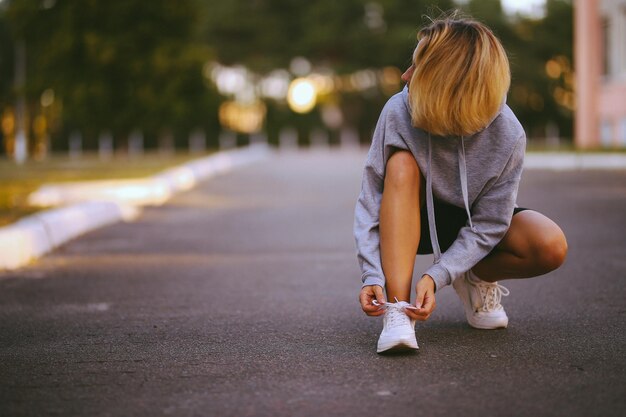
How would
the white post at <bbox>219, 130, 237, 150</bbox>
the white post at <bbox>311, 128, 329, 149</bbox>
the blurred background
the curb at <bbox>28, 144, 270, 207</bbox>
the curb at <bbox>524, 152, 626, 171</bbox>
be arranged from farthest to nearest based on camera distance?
the white post at <bbox>311, 128, 329, 149</bbox> < the white post at <bbox>219, 130, 237, 150</bbox> < the blurred background < the curb at <bbox>524, 152, 626, 171</bbox> < the curb at <bbox>28, 144, 270, 207</bbox>

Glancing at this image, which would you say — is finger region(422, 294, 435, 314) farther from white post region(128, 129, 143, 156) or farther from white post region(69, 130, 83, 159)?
white post region(69, 130, 83, 159)

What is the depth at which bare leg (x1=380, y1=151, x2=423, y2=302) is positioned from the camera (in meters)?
3.72

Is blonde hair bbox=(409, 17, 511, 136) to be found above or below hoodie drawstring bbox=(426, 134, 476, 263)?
above

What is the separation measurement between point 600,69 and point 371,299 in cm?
2479

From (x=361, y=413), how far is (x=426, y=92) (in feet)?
4.69

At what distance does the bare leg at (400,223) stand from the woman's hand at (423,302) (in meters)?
0.08

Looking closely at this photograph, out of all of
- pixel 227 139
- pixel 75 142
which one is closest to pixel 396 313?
pixel 75 142

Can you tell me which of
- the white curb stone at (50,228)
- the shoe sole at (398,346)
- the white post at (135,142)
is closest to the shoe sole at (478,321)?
the shoe sole at (398,346)

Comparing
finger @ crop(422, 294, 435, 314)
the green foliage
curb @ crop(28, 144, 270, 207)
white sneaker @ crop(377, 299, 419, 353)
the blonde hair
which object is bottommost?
curb @ crop(28, 144, 270, 207)

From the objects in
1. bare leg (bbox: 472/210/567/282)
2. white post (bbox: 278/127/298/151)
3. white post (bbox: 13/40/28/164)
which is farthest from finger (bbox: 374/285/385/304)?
white post (bbox: 278/127/298/151)

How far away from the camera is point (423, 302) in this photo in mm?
3619

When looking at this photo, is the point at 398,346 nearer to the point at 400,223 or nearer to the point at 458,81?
the point at 400,223

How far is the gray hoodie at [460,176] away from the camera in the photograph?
3785 mm

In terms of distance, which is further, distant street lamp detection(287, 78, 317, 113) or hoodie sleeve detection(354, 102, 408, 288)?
distant street lamp detection(287, 78, 317, 113)
